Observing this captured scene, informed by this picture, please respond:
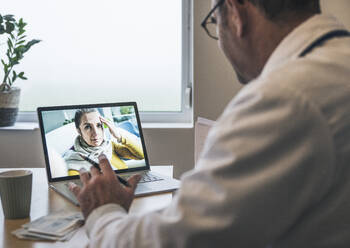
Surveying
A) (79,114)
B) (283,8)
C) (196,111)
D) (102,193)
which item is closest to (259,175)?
(283,8)

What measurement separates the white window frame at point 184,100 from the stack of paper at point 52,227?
1529 millimetres

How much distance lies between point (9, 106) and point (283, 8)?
2.13 m

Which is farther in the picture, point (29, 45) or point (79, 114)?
point (29, 45)

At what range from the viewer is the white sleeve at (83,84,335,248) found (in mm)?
623

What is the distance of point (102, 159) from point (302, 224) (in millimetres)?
563

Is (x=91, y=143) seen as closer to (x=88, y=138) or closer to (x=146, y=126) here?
(x=88, y=138)

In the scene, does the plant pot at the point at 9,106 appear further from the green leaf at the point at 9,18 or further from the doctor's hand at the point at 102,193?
the doctor's hand at the point at 102,193

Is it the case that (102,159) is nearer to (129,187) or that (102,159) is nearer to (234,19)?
(129,187)

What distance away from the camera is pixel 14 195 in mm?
1222

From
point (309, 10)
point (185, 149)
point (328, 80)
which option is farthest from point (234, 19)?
point (185, 149)

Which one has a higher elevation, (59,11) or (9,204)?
(59,11)

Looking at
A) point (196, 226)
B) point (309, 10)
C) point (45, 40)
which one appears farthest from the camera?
point (45, 40)

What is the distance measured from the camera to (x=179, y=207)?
0.67 meters

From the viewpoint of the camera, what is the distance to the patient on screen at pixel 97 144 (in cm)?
158
